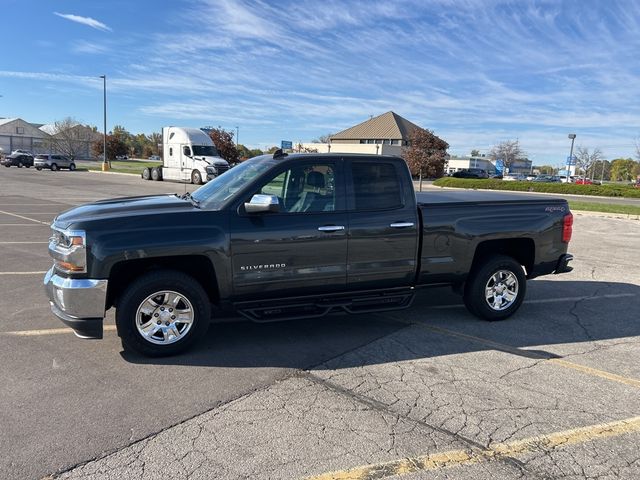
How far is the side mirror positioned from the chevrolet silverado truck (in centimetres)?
1

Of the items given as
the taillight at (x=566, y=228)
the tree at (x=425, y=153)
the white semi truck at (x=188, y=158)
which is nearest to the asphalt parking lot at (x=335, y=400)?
the taillight at (x=566, y=228)

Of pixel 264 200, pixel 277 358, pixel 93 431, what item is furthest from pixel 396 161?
pixel 93 431

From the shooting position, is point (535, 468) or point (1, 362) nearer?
point (535, 468)

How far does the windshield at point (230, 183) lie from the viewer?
16.1 feet

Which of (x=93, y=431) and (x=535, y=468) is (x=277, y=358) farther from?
(x=535, y=468)

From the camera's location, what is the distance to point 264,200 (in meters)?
4.56

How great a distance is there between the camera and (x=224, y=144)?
4981 centimetres

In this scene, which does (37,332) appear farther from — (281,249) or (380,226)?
(380,226)

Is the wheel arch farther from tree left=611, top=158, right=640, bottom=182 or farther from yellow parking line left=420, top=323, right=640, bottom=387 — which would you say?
tree left=611, top=158, right=640, bottom=182

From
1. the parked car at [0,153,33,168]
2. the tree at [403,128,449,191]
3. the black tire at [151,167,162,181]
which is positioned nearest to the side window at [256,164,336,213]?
the tree at [403,128,449,191]

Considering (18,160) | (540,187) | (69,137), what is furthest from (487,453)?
(69,137)

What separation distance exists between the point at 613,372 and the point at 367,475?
2941mm

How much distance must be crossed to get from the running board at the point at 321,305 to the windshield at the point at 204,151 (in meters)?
30.1

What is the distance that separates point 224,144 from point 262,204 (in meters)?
47.1
